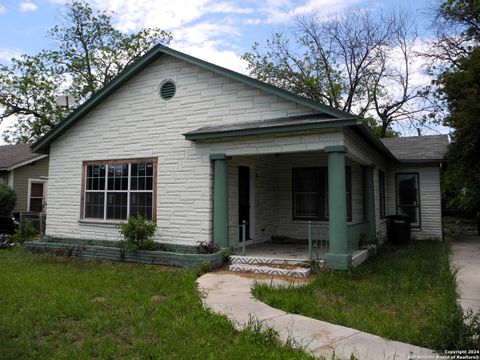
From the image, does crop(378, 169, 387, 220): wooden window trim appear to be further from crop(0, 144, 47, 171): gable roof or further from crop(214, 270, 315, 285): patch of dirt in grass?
crop(0, 144, 47, 171): gable roof

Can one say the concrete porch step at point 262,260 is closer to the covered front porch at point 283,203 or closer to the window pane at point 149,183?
the covered front porch at point 283,203

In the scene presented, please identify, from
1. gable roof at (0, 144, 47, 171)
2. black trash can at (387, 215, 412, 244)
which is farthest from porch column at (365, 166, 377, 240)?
gable roof at (0, 144, 47, 171)

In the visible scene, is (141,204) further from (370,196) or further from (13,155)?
(13,155)

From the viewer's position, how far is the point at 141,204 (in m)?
11.0

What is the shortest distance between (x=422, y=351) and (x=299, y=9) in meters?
29.2

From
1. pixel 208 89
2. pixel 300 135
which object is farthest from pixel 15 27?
pixel 300 135

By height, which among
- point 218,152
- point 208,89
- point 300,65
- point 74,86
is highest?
point 300,65

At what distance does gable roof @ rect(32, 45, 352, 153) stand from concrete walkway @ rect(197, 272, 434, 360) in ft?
14.4

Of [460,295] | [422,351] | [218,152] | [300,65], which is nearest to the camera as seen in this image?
[422,351]

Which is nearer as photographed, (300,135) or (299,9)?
(300,135)

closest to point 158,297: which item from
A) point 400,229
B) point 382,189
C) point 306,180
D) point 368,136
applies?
point 368,136

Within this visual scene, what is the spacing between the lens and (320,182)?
12391mm

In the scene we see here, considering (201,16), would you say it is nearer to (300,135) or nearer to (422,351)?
(300,135)

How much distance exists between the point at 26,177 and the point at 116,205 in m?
11.7
